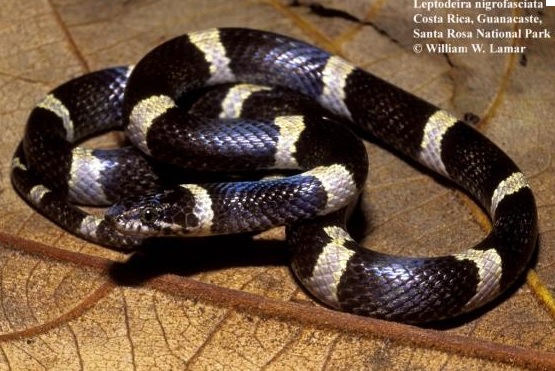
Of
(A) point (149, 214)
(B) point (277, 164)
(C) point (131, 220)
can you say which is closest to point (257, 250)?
(B) point (277, 164)

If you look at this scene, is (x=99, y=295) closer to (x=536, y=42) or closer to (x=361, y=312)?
(x=361, y=312)

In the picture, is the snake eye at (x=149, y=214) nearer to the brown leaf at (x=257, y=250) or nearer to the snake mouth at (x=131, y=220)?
the snake mouth at (x=131, y=220)

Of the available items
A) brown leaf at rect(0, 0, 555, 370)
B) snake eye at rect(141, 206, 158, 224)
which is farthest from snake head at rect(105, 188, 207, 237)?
brown leaf at rect(0, 0, 555, 370)

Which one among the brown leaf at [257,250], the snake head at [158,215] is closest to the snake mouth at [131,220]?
the snake head at [158,215]

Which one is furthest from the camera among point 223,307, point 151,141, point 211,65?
point 211,65

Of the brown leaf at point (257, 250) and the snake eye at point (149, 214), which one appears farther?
the snake eye at point (149, 214)

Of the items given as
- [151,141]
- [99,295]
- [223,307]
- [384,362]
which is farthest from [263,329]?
[151,141]

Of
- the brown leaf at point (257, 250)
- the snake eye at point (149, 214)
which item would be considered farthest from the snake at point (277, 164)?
the brown leaf at point (257, 250)
